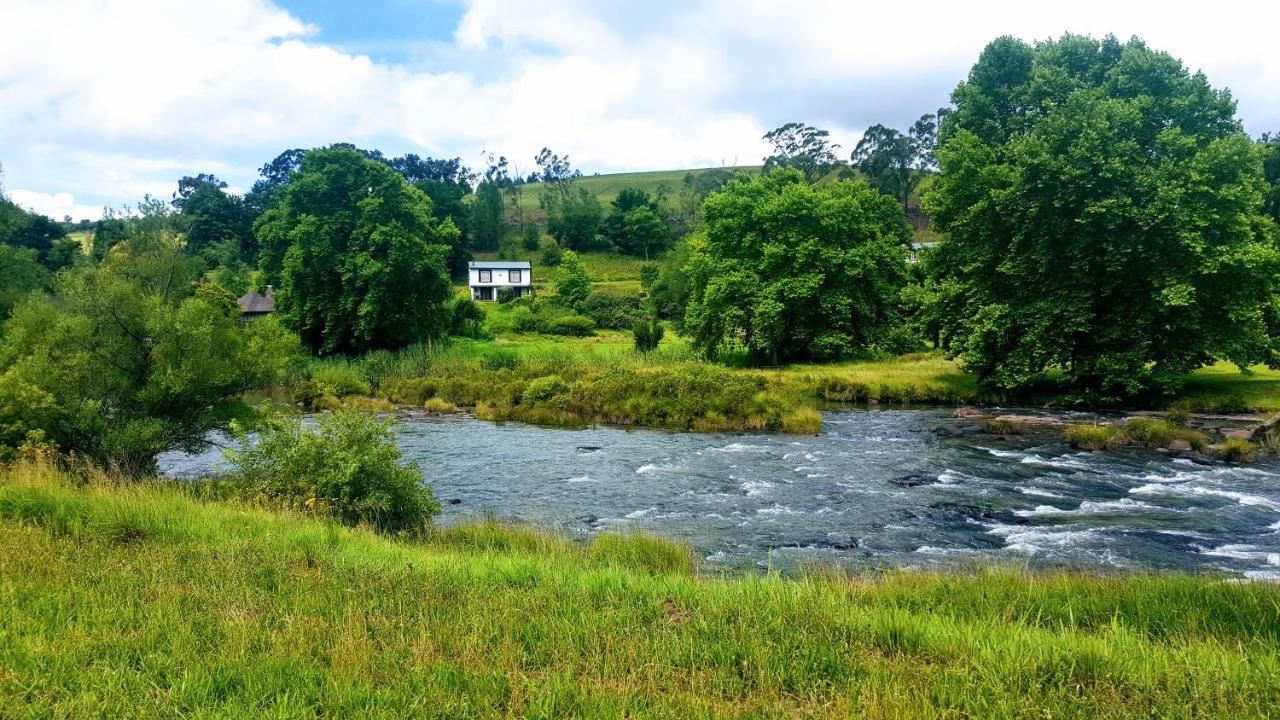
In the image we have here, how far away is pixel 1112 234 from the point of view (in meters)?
30.1

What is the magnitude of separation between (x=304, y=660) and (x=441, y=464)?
58.9ft

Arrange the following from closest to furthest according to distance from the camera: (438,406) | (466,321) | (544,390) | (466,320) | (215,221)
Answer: (544,390) < (438,406) < (466,321) < (466,320) < (215,221)

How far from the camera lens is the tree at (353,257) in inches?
2018

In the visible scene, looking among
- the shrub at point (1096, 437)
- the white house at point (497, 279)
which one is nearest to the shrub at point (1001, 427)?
the shrub at point (1096, 437)

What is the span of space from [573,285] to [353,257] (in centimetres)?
3783

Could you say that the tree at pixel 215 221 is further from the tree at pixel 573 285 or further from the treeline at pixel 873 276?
the tree at pixel 573 285

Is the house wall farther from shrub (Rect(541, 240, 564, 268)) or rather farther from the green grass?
the green grass

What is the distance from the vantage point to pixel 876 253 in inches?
2016

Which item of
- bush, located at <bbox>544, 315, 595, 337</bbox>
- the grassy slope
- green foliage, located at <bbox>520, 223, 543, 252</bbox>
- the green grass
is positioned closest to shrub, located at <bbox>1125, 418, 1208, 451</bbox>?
the green grass

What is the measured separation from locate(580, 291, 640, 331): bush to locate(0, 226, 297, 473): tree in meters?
60.5

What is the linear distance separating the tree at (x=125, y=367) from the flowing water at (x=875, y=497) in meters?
3.06

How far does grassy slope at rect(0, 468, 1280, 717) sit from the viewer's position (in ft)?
16.6

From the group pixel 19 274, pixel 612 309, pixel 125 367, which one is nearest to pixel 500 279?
pixel 612 309

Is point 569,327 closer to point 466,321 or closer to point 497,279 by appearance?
point 466,321
